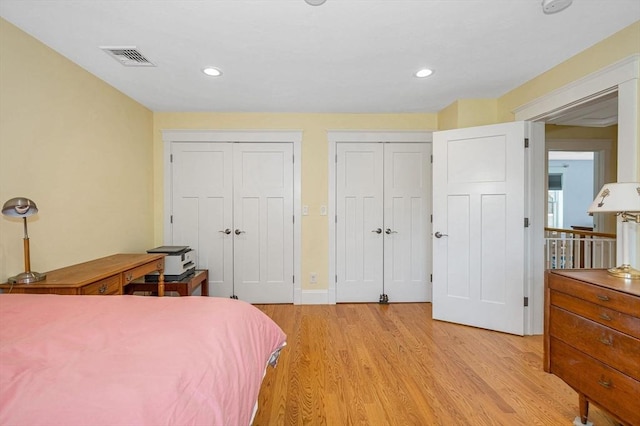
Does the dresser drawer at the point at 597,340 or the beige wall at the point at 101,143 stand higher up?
the beige wall at the point at 101,143

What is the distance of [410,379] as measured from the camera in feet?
7.04

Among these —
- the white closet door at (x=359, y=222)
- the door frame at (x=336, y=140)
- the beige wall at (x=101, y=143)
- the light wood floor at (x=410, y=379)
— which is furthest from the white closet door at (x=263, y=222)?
the light wood floor at (x=410, y=379)

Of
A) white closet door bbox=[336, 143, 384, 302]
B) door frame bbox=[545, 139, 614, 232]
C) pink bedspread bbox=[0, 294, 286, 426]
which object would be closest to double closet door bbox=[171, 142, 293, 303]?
white closet door bbox=[336, 143, 384, 302]

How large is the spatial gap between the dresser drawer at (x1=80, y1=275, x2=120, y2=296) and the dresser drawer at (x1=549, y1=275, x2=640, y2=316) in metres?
2.84

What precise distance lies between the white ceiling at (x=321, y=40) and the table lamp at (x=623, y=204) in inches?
41.7

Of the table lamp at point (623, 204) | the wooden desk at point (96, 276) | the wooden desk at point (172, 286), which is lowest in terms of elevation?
the wooden desk at point (172, 286)

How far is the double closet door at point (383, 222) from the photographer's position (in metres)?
3.80

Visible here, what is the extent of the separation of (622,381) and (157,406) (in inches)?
76.9

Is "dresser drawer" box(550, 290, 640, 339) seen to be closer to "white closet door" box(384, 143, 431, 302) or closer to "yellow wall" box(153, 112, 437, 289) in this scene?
"white closet door" box(384, 143, 431, 302)

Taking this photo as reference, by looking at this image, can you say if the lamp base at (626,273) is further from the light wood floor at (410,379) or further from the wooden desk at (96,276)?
the wooden desk at (96,276)

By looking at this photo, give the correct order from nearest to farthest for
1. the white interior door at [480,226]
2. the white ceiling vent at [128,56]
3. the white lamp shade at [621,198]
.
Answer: the white lamp shade at [621,198] → the white ceiling vent at [128,56] → the white interior door at [480,226]

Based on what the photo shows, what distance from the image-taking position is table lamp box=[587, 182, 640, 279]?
5.33ft

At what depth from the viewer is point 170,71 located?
102 inches

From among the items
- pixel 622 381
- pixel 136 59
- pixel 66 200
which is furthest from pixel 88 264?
pixel 622 381
